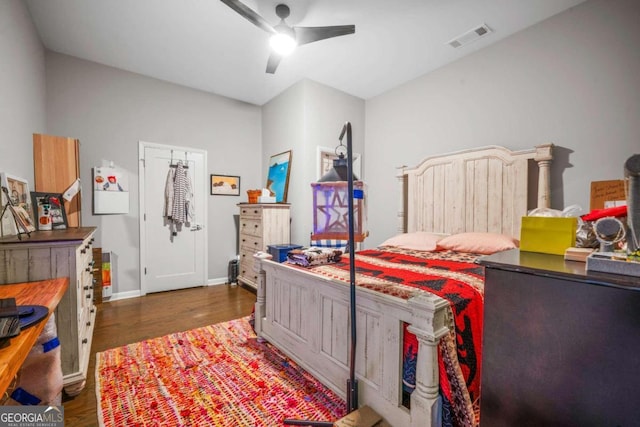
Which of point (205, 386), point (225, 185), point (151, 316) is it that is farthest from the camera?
point (225, 185)

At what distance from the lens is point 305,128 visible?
12.4 ft

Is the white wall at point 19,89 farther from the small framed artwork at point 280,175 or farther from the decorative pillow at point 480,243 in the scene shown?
the decorative pillow at point 480,243

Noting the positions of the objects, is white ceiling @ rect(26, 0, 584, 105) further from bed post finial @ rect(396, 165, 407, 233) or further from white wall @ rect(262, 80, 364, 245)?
bed post finial @ rect(396, 165, 407, 233)

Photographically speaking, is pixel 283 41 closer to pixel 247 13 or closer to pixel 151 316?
pixel 247 13

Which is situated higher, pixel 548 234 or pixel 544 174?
pixel 544 174

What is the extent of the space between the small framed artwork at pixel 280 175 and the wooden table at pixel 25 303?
278cm

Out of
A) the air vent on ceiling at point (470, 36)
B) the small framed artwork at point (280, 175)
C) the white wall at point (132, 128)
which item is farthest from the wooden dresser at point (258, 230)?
the air vent on ceiling at point (470, 36)

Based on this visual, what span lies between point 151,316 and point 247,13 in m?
3.10

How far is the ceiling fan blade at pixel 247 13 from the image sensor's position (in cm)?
197

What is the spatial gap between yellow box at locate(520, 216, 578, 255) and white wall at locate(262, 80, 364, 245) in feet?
9.36

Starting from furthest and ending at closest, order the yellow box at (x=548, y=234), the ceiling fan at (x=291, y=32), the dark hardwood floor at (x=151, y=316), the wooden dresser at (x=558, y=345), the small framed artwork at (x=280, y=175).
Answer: the small framed artwork at (x=280, y=175) → the ceiling fan at (x=291, y=32) → the dark hardwood floor at (x=151, y=316) → the yellow box at (x=548, y=234) → the wooden dresser at (x=558, y=345)

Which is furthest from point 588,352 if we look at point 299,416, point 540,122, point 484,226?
point 540,122

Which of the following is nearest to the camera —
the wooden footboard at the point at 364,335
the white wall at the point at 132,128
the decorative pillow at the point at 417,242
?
the wooden footboard at the point at 364,335

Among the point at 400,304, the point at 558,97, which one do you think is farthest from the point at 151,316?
the point at 558,97
